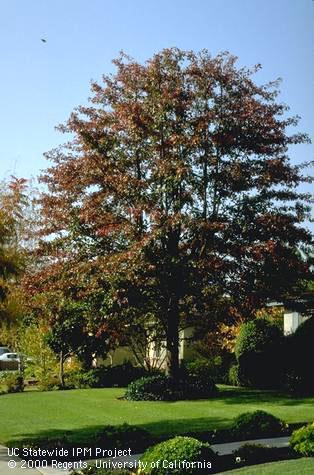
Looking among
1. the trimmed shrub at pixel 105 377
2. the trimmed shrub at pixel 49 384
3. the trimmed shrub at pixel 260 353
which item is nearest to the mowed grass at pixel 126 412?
the trimmed shrub at pixel 260 353

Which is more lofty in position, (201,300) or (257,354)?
(201,300)

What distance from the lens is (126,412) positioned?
1555cm

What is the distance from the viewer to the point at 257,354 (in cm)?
2164

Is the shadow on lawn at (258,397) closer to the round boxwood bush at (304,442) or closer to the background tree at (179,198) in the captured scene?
the background tree at (179,198)

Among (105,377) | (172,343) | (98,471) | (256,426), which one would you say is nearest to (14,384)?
(105,377)

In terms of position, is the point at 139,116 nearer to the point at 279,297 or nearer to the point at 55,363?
the point at 279,297

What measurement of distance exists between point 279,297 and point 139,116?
725 cm

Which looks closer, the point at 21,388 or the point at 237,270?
the point at 237,270

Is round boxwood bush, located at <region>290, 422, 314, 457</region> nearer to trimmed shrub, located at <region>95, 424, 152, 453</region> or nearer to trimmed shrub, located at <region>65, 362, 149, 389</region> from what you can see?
trimmed shrub, located at <region>95, 424, 152, 453</region>

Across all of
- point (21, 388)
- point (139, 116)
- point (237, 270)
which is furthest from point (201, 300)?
point (21, 388)

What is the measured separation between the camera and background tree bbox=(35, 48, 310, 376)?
17219 mm

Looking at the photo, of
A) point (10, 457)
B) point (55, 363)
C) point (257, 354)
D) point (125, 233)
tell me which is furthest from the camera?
point (55, 363)

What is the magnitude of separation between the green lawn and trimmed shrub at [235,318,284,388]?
42.2 ft

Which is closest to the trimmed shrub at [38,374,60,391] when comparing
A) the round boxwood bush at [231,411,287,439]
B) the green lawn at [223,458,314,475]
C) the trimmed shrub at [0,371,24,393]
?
the trimmed shrub at [0,371,24,393]
